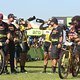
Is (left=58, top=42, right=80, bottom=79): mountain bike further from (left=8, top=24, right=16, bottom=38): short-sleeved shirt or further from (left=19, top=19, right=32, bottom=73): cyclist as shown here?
(left=19, top=19, right=32, bottom=73): cyclist

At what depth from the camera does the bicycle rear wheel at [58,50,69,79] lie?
468 inches

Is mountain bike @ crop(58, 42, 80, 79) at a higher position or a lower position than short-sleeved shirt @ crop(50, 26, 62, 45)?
lower

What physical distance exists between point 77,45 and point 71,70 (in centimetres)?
76

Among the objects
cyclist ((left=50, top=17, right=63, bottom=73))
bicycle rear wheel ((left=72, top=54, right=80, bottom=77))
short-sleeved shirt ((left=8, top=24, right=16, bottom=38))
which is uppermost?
short-sleeved shirt ((left=8, top=24, right=16, bottom=38))

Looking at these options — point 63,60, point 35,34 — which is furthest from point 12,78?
point 35,34

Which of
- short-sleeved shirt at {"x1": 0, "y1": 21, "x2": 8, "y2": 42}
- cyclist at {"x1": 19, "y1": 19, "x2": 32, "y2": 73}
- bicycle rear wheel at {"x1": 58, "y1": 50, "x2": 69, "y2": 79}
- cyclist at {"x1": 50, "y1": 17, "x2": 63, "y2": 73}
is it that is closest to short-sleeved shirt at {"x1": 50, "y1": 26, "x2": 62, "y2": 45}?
cyclist at {"x1": 50, "y1": 17, "x2": 63, "y2": 73}

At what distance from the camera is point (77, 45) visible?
12.4m

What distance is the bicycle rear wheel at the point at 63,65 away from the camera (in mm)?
11898

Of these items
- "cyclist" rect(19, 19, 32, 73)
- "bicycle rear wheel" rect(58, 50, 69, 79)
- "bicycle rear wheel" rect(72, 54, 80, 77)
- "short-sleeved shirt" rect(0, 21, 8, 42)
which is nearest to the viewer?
"bicycle rear wheel" rect(58, 50, 69, 79)

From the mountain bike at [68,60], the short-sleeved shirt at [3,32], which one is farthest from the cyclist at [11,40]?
the mountain bike at [68,60]

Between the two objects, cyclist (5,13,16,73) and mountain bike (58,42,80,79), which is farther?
cyclist (5,13,16,73)

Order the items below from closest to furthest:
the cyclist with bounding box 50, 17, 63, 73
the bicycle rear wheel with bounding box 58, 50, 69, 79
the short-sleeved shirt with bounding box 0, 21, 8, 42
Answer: the bicycle rear wheel with bounding box 58, 50, 69, 79
the short-sleeved shirt with bounding box 0, 21, 8, 42
the cyclist with bounding box 50, 17, 63, 73

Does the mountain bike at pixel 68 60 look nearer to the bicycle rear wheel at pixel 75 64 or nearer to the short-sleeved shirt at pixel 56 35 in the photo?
the bicycle rear wheel at pixel 75 64

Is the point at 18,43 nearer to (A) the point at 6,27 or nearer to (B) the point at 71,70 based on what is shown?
(A) the point at 6,27
